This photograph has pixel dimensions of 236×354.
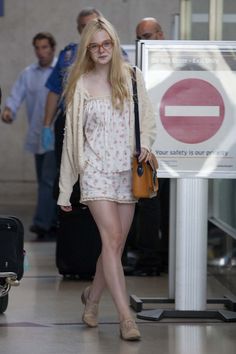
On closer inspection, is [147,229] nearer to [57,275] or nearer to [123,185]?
[57,275]

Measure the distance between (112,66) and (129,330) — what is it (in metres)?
1.40

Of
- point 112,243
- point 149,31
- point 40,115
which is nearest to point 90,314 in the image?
point 112,243

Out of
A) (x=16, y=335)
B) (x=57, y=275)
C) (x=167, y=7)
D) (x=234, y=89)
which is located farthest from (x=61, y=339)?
(x=167, y=7)

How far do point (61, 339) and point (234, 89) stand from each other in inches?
68.5

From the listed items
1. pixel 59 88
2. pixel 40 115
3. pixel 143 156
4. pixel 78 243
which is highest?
pixel 59 88

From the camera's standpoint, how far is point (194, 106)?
6.96 m

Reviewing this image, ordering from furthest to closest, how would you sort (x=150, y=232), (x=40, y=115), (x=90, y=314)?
(x=40, y=115) → (x=150, y=232) → (x=90, y=314)

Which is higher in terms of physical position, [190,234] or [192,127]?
[192,127]

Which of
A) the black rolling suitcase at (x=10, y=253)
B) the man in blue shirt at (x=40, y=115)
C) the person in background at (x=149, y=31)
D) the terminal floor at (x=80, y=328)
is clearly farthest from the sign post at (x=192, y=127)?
the man in blue shirt at (x=40, y=115)

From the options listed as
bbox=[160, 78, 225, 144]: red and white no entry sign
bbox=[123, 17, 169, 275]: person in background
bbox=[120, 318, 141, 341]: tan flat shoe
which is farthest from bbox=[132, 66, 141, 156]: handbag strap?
bbox=[123, 17, 169, 275]: person in background

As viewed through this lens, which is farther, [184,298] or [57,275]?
[57,275]

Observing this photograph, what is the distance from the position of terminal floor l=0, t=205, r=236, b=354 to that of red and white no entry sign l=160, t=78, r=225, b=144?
3.54 ft

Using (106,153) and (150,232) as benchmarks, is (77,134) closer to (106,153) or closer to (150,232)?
(106,153)

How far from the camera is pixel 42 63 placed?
11.4m
